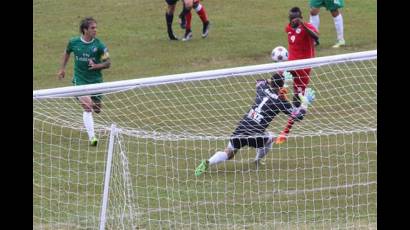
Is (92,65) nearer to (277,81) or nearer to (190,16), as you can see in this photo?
(277,81)

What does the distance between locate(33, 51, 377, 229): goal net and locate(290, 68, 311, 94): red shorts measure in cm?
38

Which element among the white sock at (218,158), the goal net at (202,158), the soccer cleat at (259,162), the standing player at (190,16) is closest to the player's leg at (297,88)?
the goal net at (202,158)

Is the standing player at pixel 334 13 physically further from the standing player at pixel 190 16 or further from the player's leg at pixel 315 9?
the standing player at pixel 190 16

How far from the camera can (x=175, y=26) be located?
1950 cm

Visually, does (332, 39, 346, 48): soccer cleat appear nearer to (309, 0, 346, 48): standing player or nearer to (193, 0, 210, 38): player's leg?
(309, 0, 346, 48): standing player

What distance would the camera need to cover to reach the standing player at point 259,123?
469 inches

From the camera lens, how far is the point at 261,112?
1209 centimetres

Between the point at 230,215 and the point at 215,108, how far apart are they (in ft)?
10.0

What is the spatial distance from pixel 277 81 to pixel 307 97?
45.5 inches

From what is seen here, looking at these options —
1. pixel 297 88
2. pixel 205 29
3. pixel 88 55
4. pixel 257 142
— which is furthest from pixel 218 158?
pixel 205 29

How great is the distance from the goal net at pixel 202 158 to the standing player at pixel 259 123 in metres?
0.22
